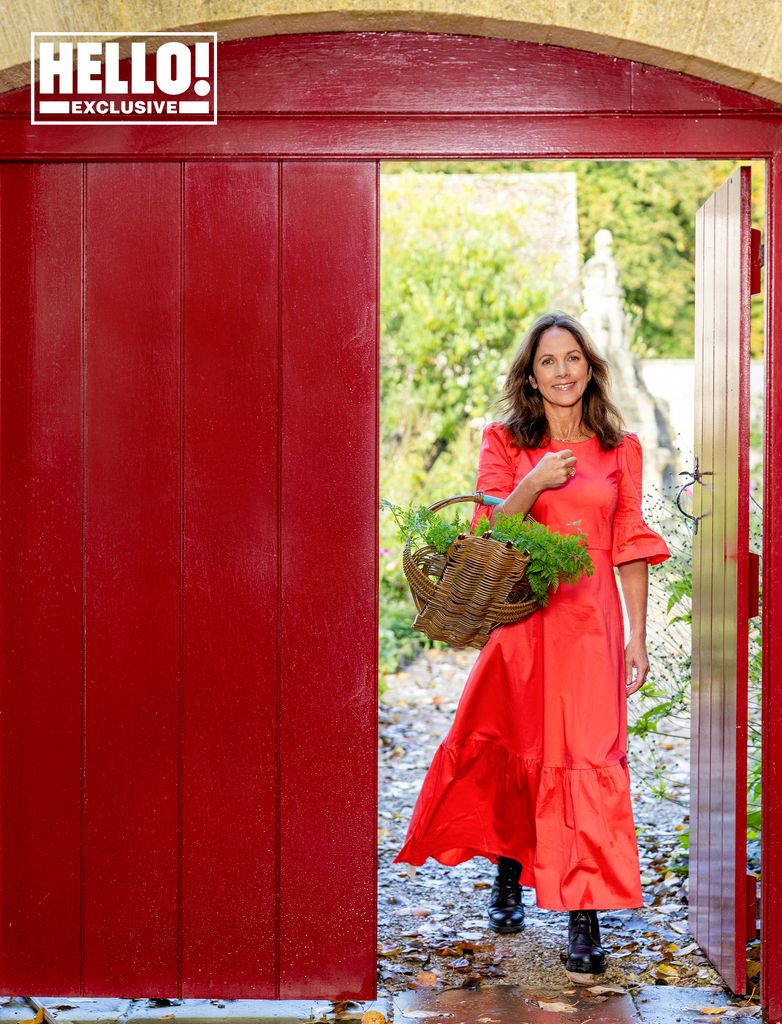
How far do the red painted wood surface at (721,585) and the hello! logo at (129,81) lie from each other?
1.67 meters

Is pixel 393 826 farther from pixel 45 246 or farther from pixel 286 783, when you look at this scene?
pixel 45 246

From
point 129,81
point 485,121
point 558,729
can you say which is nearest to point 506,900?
point 558,729

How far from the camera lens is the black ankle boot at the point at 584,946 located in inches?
159

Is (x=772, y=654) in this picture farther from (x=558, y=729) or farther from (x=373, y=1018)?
(x=373, y=1018)

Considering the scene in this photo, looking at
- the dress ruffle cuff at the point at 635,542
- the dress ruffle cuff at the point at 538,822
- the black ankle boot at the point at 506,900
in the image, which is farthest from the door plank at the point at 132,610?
the dress ruffle cuff at the point at 635,542

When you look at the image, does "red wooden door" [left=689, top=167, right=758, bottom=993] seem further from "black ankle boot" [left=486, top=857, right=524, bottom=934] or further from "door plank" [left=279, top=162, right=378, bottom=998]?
"door plank" [left=279, top=162, right=378, bottom=998]

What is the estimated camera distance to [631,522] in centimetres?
407

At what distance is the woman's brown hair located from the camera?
4.16 metres

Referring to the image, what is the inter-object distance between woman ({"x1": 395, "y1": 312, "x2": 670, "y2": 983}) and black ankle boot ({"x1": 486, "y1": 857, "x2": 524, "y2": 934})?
174mm

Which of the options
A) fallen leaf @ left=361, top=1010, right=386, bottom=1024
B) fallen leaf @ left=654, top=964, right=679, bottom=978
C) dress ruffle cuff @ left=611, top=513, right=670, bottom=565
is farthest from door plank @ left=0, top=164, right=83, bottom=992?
fallen leaf @ left=654, top=964, right=679, bottom=978

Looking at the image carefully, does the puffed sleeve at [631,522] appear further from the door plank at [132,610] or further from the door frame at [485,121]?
the door plank at [132,610]

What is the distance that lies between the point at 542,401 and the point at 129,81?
1.69 m

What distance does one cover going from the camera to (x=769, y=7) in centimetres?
340

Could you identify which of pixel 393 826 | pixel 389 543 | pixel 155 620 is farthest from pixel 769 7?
pixel 389 543
